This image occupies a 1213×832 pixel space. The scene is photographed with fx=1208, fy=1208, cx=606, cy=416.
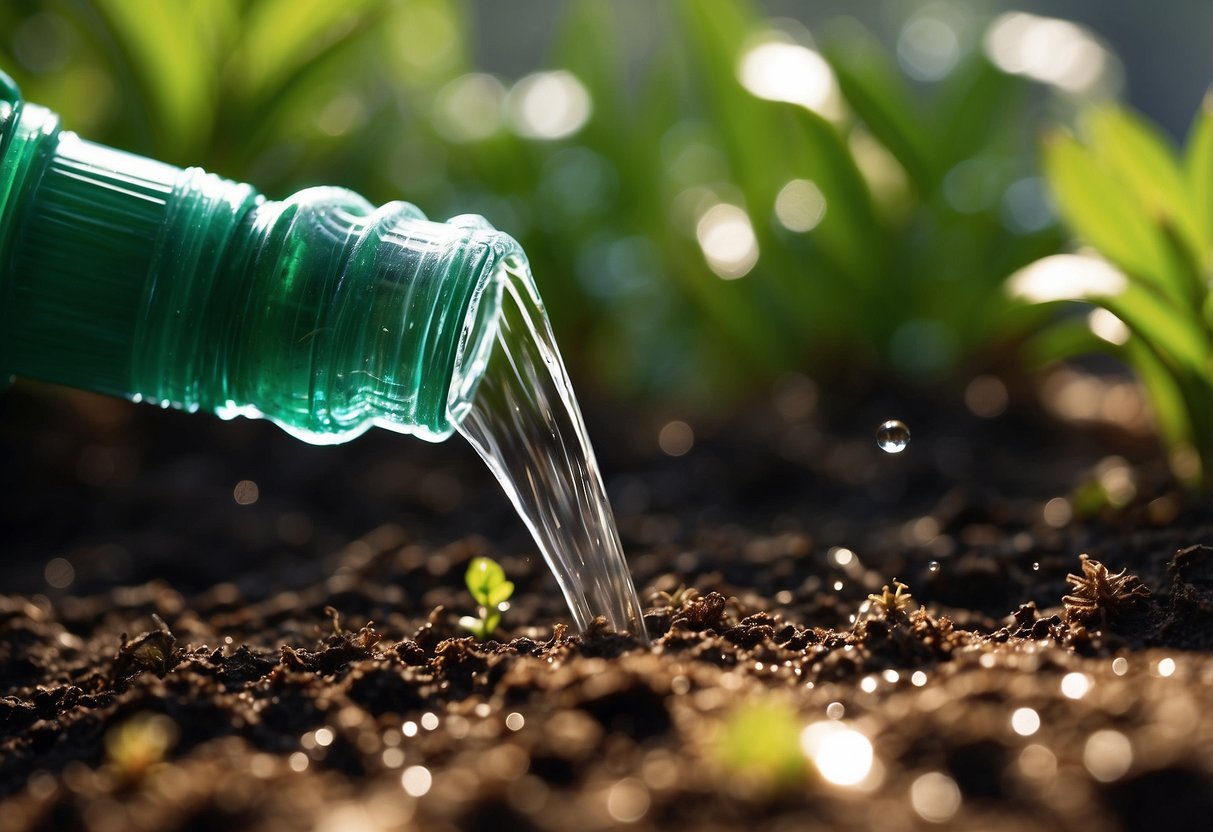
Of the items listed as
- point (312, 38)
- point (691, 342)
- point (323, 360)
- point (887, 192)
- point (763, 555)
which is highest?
point (312, 38)

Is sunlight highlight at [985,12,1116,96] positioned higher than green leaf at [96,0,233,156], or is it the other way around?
A: green leaf at [96,0,233,156]

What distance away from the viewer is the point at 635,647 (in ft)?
2.81

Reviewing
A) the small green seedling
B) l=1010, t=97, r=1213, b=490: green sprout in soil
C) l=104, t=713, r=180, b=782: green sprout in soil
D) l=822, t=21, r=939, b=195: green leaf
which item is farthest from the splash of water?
l=822, t=21, r=939, b=195: green leaf

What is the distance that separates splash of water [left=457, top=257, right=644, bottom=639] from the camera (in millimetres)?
1026

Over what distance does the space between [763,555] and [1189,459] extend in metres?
0.48

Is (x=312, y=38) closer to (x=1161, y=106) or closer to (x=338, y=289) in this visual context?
(x=338, y=289)

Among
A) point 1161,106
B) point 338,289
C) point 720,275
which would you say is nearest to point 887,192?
point 720,275

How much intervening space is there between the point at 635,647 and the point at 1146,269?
0.74m

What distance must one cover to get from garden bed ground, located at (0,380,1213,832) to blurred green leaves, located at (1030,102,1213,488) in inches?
4.0

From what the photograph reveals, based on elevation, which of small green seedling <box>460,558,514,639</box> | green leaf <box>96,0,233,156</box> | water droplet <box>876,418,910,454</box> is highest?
green leaf <box>96,0,233,156</box>

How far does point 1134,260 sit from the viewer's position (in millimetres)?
1274

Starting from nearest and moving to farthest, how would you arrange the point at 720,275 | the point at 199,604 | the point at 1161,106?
the point at 199,604 < the point at 720,275 < the point at 1161,106

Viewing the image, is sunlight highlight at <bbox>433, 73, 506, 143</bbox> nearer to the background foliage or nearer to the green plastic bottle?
the background foliage

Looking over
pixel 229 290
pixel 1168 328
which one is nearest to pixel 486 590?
pixel 229 290
